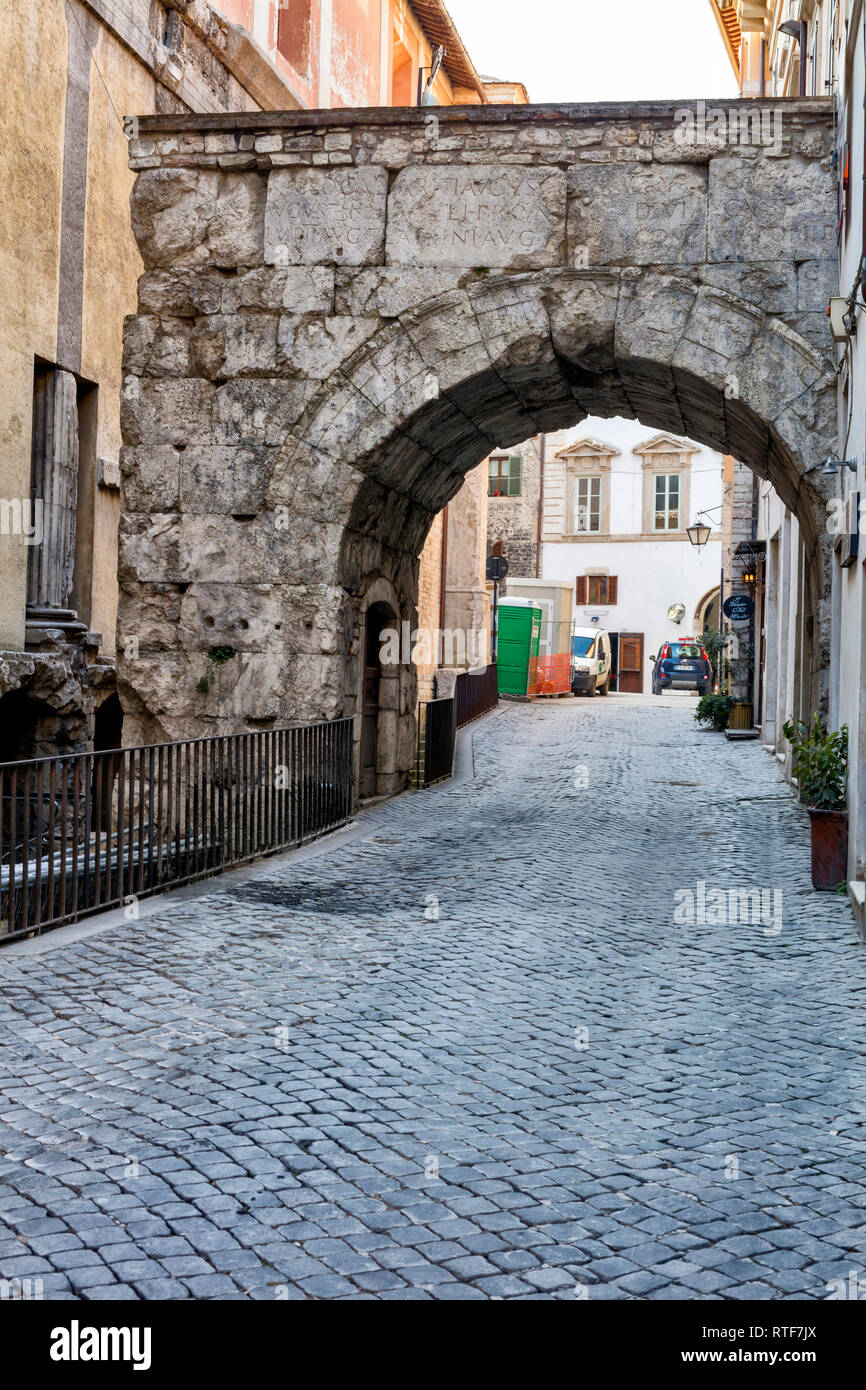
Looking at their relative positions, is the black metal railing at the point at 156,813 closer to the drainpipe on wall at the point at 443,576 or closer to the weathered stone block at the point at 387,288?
the weathered stone block at the point at 387,288

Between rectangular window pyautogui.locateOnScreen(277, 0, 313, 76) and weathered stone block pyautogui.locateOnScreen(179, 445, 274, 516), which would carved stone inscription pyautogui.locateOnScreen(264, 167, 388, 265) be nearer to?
weathered stone block pyautogui.locateOnScreen(179, 445, 274, 516)

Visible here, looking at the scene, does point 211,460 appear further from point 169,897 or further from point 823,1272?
point 823,1272

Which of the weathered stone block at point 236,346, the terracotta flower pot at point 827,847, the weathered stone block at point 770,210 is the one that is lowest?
the terracotta flower pot at point 827,847

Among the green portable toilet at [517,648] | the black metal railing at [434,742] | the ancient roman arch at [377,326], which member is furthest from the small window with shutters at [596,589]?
the ancient roman arch at [377,326]

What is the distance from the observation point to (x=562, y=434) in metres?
39.3

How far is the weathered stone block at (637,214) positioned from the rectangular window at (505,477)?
2860 centimetres

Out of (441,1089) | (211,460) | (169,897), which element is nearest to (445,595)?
(211,460)

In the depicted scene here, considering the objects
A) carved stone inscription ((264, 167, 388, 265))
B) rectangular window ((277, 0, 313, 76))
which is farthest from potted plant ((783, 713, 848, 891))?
rectangular window ((277, 0, 313, 76))

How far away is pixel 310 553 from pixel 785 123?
490 cm

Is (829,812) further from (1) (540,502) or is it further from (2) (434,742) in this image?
(1) (540,502)

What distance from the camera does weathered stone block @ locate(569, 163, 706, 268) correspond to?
10078 mm

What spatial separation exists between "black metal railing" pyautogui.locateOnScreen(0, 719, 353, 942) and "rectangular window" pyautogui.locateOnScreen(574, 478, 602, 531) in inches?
1154

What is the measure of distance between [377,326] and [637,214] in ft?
7.19

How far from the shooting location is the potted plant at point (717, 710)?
2006 cm
